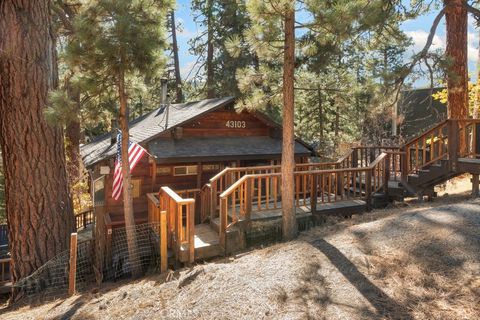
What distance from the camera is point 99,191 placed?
1095 centimetres

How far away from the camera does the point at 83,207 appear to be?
15.1 m

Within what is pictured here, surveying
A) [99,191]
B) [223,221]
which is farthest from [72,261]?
[99,191]

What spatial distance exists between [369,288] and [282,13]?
4.43m

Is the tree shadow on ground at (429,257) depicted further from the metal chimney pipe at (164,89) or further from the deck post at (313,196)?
the metal chimney pipe at (164,89)

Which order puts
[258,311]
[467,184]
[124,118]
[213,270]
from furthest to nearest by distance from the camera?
[467,184]
[124,118]
[213,270]
[258,311]

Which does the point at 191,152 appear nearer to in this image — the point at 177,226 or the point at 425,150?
the point at 177,226

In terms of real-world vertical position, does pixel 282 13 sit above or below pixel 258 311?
above

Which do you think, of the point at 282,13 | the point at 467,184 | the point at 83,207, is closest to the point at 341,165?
the point at 467,184

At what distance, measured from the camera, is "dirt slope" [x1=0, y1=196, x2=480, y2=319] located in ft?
12.3

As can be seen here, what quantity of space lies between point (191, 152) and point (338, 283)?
6676mm

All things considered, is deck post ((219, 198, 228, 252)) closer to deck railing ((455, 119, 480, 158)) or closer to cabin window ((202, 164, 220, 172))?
cabin window ((202, 164, 220, 172))

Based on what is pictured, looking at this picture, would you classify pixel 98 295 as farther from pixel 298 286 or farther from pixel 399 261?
pixel 399 261

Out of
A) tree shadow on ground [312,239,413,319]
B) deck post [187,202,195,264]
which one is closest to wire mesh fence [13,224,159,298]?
deck post [187,202,195,264]

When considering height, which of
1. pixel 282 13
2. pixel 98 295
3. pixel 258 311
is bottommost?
pixel 98 295
